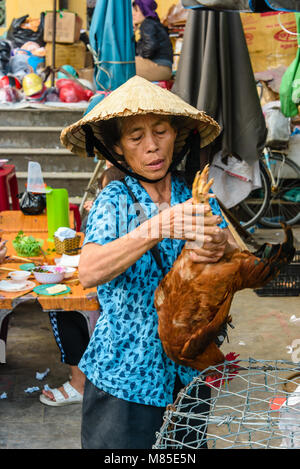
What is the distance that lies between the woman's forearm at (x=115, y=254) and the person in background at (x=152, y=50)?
6.74m

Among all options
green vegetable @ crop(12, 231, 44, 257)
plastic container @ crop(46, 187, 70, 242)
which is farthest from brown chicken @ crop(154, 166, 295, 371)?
plastic container @ crop(46, 187, 70, 242)

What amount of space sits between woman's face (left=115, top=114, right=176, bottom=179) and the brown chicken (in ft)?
1.17

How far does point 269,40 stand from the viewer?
8969mm

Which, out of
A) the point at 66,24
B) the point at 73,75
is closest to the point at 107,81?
the point at 73,75

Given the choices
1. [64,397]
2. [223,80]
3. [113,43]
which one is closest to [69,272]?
[64,397]

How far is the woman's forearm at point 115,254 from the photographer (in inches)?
66.2

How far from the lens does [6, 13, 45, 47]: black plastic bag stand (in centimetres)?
1075

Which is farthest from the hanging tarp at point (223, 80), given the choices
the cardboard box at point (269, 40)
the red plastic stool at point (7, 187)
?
the cardboard box at point (269, 40)

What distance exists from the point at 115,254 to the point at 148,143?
0.45 m

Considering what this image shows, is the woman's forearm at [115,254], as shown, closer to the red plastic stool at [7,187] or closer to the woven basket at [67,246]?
the woven basket at [67,246]

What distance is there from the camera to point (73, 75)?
31.3 ft

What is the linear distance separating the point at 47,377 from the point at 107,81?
327 centimetres

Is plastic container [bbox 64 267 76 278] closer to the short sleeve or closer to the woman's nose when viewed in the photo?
the short sleeve

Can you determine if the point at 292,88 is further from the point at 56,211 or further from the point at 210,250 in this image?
the point at 210,250
